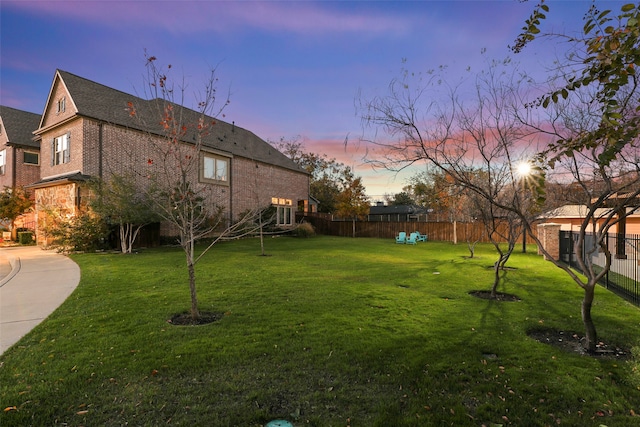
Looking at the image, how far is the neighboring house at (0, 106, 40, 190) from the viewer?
22.1 m

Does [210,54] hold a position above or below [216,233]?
above

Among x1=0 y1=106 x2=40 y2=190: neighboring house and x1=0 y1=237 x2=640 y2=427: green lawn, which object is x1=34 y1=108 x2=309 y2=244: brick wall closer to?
x1=0 y1=106 x2=40 y2=190: neighboring house

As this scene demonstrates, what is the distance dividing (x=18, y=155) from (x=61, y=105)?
8.60m

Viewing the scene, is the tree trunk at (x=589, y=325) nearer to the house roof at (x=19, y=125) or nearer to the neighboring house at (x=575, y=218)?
the neighboring house at (x=575, y=218)

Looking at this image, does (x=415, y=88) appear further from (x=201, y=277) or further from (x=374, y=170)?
(x=201, y=277)

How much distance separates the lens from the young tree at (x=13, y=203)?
19312 mm

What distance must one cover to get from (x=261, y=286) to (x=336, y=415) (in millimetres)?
5293

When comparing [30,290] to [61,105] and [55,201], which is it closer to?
[55,201]

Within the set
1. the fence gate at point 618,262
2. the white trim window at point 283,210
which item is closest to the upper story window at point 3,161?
the white trim window at point 283,210

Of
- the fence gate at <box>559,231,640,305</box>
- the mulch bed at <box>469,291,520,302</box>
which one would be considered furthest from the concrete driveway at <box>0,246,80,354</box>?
the mulch bed at <box>469,291,520,302</box>

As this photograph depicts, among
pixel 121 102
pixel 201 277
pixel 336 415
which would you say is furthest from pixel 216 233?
pixel 336 415

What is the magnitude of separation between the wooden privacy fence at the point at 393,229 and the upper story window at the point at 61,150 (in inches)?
715

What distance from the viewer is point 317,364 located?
152 inches

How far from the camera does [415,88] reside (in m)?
5.25
